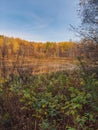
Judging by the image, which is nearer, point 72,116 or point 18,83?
point 72,116

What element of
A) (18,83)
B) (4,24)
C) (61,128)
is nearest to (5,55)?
(18,83)

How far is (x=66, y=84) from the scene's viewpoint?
5469 mm

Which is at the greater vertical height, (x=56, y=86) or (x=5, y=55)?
(x=5, y=55)

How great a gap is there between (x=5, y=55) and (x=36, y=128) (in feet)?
6.46

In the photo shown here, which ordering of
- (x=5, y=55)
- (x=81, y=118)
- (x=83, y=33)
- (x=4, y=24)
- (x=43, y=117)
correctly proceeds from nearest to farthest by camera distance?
(x=81, y=118) → (x=43, y=117) → (x=5, y=55) → (x=4, y=24) → (x=83, y=33)

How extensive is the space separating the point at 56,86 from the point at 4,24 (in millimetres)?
3569

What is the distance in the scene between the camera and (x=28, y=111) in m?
4.50

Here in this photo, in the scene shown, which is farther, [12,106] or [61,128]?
[12,106]

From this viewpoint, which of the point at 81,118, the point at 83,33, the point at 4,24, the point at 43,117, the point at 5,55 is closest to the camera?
the point at 81,118

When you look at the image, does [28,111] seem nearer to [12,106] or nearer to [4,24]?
[12,106]

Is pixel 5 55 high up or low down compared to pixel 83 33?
down

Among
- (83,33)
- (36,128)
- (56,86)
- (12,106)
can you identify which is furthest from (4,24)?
(36,128)

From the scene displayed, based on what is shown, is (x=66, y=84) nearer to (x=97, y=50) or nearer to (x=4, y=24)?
(x=97, y=50)

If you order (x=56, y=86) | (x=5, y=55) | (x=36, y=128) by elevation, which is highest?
(x=5, y=55)
